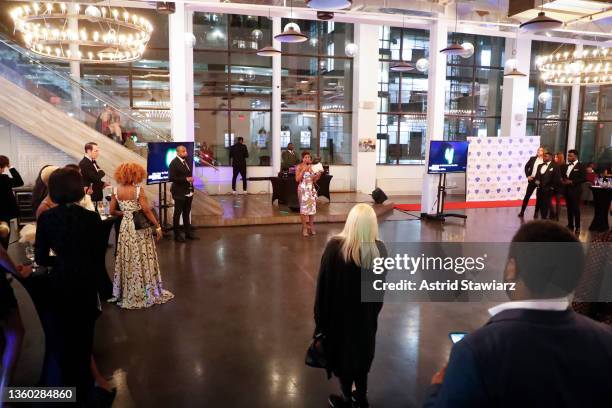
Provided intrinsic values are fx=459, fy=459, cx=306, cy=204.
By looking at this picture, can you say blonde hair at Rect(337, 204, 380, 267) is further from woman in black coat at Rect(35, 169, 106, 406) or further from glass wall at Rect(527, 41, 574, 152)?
glass wall at Rect(527, 41, 574, 152)

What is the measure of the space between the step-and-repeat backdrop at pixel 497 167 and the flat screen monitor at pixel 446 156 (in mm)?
2911

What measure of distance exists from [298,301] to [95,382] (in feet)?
8.20

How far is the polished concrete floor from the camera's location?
3404 millimetres

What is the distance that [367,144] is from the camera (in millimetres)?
14922

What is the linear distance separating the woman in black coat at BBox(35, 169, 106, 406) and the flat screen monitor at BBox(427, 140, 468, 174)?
8486 millimetres

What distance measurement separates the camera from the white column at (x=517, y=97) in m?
15.5

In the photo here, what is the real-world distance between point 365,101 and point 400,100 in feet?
6.23

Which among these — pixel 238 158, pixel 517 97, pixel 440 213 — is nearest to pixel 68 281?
pixel 440 213

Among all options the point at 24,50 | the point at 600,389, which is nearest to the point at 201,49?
the point at 24,50

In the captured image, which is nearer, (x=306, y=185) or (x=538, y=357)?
(x=538, y=357)

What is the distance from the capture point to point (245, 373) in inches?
145

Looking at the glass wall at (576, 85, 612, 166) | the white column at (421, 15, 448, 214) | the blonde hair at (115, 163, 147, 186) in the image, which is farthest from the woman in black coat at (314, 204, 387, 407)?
the glass wall at (576, 85, 612, 166)

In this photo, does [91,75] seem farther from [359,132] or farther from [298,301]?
[298,301]

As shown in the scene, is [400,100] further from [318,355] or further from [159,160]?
[318,355]
